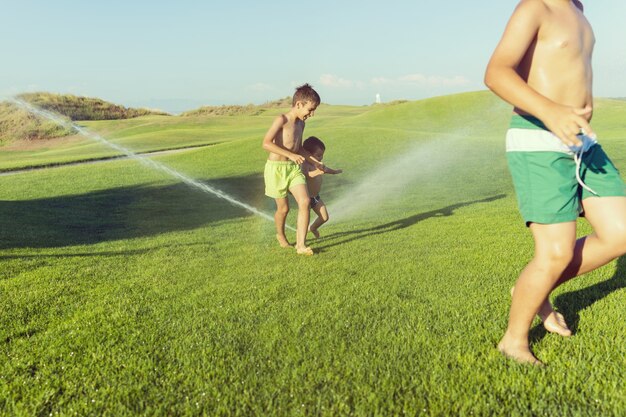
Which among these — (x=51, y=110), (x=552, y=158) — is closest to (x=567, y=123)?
(x=552, y=158)

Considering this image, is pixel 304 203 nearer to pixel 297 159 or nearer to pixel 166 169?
pixel 297 159

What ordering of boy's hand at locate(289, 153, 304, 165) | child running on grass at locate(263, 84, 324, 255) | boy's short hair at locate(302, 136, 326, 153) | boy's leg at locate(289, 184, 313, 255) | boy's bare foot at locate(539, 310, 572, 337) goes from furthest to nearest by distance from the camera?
boy's short hair at locate(302, 136, 326, 153) < child running on grass at locate(263, 84, 324, 255) < boy's leg at locate(289, 184, 313, 255) < boy's hand at locate(289, 153, 304, 165) < boy's bare foot at locate(539, 310, 572, 337)

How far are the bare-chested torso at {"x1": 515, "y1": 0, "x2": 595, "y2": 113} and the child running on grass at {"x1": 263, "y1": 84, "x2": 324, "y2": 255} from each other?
148 inches

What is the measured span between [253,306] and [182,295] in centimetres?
85

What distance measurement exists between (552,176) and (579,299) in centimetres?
174

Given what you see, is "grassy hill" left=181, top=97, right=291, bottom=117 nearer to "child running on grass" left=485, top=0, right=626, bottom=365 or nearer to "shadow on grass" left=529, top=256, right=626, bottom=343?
"shadow on grass" left=529, top=256, right=626, bottom=343

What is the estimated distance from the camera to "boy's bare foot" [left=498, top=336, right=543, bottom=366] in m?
2.91

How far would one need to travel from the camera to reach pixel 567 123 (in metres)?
2.38

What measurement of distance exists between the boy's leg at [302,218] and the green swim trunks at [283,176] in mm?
88

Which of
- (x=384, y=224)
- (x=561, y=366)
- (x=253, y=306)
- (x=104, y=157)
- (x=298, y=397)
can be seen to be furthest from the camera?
(x=104, y=157)

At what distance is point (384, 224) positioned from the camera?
356 inches

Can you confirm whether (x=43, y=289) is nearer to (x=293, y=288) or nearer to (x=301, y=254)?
(x=293, y=288)

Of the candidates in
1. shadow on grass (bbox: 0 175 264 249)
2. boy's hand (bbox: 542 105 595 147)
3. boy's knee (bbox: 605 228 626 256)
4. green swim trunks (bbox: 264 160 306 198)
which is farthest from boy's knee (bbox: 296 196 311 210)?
boy's hand (bbox: 542 105 595 147)

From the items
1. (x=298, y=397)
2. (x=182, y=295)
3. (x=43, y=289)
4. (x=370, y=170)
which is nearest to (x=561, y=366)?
(x=298, y=397)
